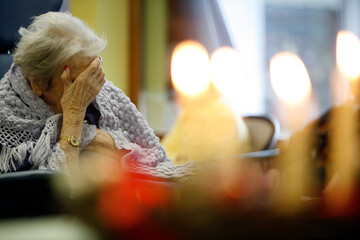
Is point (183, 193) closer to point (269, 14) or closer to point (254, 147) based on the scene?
Answer: point (254, 147)

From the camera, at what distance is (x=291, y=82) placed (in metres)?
0.41

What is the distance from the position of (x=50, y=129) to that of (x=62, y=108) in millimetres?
42

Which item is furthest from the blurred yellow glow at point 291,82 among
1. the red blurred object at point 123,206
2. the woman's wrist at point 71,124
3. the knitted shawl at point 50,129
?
the woman's wrist at point 71,124

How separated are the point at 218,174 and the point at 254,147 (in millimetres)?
1250

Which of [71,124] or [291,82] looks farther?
[71,124]

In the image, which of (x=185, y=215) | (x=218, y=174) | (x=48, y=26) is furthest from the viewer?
(x=48, y=26)

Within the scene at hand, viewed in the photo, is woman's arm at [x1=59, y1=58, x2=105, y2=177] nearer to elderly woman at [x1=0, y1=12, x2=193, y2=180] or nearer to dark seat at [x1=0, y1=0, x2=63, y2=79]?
elderly woman at [x1=0, y1=12, x2=193, y2=180]

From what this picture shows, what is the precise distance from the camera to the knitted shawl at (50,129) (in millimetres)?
731

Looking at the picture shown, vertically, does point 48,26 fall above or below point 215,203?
above

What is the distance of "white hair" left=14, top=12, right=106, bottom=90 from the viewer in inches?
29.0

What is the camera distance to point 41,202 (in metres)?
0.55

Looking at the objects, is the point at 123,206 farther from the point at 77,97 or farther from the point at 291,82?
the point at 77,97

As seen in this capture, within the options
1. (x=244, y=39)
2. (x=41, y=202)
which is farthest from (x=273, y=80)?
(x=244, y=39)

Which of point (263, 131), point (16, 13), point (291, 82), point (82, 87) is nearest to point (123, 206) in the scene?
point (291, 82)
